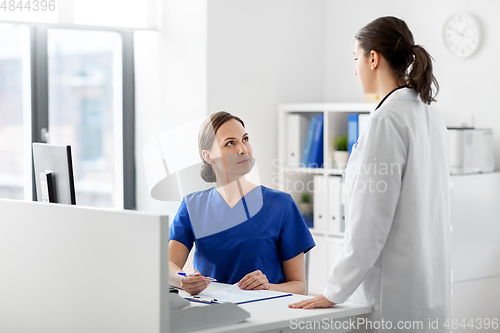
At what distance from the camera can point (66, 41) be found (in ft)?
12.6

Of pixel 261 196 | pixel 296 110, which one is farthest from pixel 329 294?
pixel 296 110

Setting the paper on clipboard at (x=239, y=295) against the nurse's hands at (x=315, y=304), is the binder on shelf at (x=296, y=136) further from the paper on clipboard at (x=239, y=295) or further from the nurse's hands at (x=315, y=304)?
the nurse's hands at (x=315, y=304)

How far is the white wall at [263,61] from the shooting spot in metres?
3.67

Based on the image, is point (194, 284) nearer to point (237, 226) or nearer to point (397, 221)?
point (237, 226)

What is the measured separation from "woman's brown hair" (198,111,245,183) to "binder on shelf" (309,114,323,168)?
1.67m

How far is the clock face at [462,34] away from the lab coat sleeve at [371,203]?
209 centimetres

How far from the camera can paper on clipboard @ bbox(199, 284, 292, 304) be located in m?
1.75

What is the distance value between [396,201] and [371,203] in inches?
2.9

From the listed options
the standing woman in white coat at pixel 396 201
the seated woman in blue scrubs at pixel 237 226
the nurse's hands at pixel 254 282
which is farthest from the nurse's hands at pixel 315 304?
the seated woman in blue scrubs at pixel 237 226

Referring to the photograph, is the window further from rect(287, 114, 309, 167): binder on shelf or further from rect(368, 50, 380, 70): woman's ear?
rect(368, 50, 380, 70): woman's ear

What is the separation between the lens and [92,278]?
152 cm

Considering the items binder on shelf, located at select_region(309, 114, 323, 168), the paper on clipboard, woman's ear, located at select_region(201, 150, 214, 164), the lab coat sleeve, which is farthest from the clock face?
the paper on clipboard

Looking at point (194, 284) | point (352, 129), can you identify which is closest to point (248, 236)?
point (194, 284)

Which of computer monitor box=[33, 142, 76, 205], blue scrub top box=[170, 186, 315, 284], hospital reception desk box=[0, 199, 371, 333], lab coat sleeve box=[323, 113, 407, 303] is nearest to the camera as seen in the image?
hospital reception desk box=[0, 199, 371, 333]
